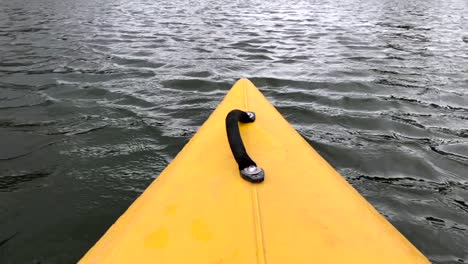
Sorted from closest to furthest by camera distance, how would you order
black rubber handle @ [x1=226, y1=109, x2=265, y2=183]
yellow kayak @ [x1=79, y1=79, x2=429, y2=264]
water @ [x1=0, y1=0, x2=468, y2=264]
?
1. yellow kayak @ [x1=79, y1=79, x2=429, y2=264]
2. black rubber handle @ [x1=226, y1=109, x2=265, y2=183]
3. water @ [x1=0, y1=0, x2=468, y2=264]

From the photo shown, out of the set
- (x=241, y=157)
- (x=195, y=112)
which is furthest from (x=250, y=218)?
(x=195, y=112)

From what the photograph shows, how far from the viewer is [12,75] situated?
623 centimetres

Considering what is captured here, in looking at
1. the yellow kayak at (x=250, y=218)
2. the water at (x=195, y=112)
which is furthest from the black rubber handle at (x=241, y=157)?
the water at (x=195, y=112)

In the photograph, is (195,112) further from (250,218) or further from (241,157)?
(250,218)

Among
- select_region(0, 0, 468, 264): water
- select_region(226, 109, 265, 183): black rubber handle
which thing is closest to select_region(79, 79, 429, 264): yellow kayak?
select_region(226, 109, 265, 183): black rubber handle

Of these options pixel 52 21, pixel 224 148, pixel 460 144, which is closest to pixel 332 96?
pixel 460 144

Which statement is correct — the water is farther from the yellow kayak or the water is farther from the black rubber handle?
the black rubber handle

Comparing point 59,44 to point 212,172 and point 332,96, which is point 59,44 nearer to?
point 332,96

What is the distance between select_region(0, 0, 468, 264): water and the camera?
2.93 m

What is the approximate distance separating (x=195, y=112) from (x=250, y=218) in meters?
3.23

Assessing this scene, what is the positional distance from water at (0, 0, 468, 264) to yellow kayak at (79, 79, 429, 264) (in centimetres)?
92

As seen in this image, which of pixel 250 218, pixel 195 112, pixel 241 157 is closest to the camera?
pixel 250 218

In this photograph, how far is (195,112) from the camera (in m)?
4.85

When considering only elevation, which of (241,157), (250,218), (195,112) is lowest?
(195,112)
